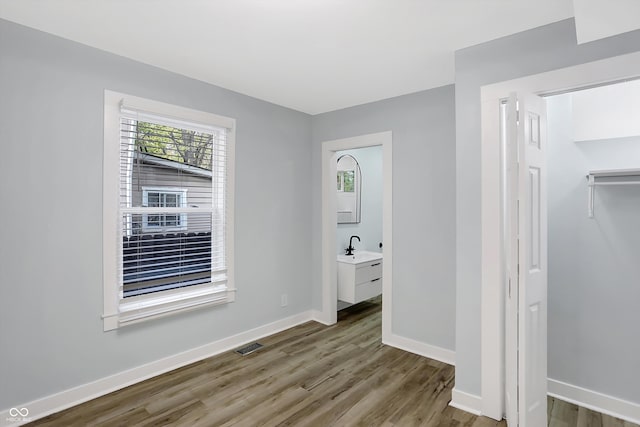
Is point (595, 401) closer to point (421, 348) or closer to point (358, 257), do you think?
point (421, 348)

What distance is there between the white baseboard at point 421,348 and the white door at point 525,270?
1.10 m

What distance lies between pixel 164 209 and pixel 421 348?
271 centimetres

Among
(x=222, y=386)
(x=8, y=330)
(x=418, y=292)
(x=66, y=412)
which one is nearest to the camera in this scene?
(x=8, y=330)

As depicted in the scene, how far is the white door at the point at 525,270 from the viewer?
180 centimetres

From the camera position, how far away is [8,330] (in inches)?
82.7

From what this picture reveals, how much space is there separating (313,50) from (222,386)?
2.67 metres

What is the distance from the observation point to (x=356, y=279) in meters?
4.25

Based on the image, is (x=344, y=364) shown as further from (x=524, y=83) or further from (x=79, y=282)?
(x=524, y=83)

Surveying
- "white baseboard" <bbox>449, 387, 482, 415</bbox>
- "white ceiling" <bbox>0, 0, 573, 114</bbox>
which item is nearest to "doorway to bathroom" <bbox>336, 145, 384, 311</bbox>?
"white baseboard" <bbox>449, 387, 482, 415</bbox>

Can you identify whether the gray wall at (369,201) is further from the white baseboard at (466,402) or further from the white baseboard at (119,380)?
the white baseboard at (466,402)

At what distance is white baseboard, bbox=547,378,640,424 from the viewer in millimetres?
2248

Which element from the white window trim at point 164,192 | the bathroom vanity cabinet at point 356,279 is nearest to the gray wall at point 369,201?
the bathroom vanity cabinet at point 356,279

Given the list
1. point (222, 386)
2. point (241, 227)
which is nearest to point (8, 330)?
point (222, 386)

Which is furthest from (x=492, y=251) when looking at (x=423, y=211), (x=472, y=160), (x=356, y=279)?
(x=356, y=279)
